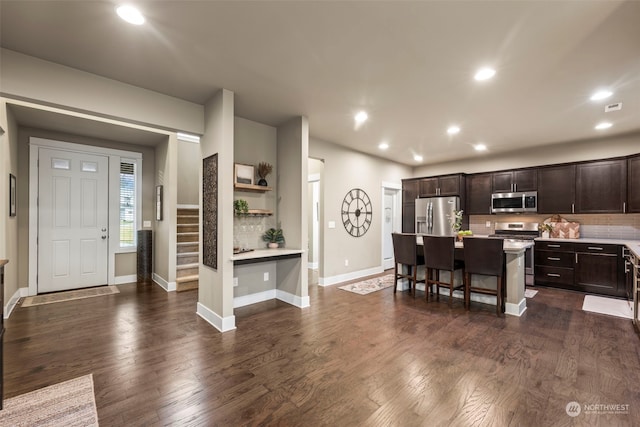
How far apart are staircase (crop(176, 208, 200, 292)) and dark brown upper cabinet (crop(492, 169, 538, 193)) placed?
6.17m

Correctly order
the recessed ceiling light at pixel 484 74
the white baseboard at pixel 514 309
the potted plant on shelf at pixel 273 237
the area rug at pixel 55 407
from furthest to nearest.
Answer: the potted plant on shelf at pixel 273 237 < the white baseboard at pixel 514 309 < the recessed ceiling light at pixel 484 74 < the area rug at pixel 55 407

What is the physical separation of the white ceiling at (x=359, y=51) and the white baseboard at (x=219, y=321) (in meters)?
2.58

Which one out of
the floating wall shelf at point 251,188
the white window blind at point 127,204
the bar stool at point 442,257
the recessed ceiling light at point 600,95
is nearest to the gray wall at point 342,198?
the floating wall shelf at point 251,188

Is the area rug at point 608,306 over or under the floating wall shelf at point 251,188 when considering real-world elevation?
under

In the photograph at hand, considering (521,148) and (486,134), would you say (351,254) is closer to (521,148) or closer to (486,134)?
(486,134)

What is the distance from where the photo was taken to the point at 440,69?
9.07ft

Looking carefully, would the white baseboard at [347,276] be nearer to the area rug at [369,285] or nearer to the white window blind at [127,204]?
the area rug at [369,285]

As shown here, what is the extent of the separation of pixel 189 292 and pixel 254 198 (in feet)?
6.78

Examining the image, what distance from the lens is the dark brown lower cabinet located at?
4.51m

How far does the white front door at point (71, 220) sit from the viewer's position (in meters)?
4.52

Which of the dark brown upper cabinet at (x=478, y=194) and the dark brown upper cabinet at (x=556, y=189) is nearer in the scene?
the dark brown upper cabinet at (x=556, y=189)

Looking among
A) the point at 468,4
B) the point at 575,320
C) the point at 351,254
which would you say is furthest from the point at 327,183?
the point at 575,320

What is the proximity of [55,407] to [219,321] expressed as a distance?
1469 mm

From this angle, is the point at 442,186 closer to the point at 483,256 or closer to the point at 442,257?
the point at 442,257
